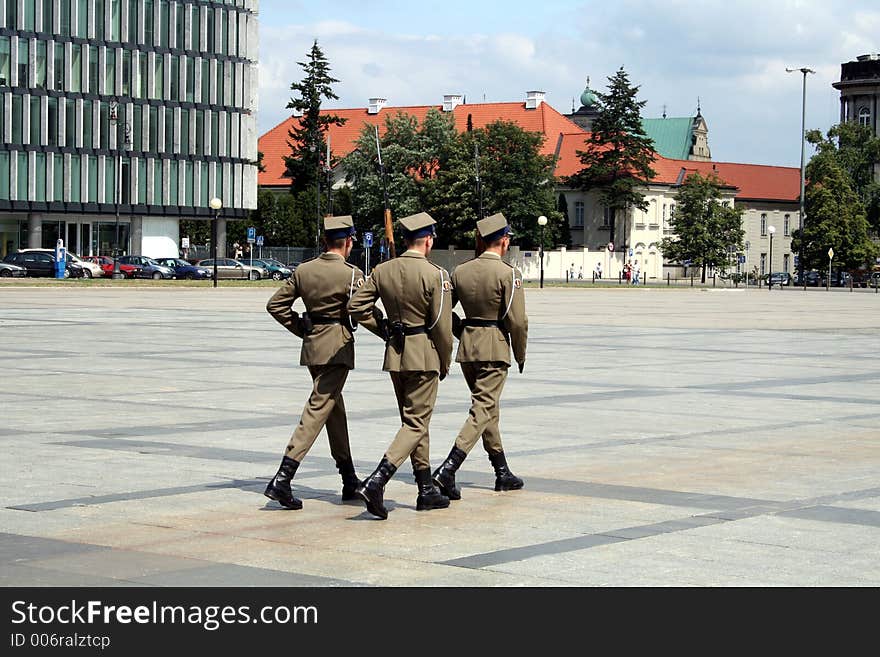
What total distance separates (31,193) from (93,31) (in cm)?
1112

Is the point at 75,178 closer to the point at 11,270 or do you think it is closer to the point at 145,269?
the point at 145,269

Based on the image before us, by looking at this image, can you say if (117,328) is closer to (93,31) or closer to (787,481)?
(787,481)

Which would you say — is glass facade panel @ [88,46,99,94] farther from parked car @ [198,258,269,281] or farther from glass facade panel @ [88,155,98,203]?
parked car @ [198,258,269,281]

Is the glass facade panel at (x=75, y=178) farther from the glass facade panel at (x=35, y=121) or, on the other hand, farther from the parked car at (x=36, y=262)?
the parked car at (x=36, y=262)

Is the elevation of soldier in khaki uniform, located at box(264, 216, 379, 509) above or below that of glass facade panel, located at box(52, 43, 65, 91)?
below

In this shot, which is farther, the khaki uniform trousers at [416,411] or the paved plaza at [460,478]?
the khaki uniform trousers at [416,411]

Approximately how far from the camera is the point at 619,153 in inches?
4643

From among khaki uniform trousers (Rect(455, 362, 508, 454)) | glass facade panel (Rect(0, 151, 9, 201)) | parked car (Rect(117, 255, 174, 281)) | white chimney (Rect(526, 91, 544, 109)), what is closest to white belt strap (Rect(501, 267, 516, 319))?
khaki uniform trousers (Rect(455, 362, 508, 454))

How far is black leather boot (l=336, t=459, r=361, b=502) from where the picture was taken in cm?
1001

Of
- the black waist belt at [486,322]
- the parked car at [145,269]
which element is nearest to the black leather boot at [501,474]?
the black waist belt at [486,322]

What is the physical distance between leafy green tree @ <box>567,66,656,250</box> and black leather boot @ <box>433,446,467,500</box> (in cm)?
10824

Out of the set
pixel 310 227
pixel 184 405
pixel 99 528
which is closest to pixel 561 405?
pixel 184 405

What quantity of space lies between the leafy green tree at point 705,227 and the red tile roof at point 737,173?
16.7 metres

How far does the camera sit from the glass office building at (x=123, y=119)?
291 feet
